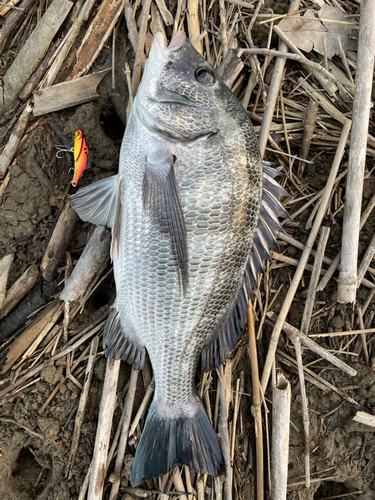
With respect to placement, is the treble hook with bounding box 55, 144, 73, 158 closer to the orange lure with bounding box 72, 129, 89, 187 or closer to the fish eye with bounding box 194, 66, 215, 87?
the orange lure with bounding box 72, 129, 89, 187

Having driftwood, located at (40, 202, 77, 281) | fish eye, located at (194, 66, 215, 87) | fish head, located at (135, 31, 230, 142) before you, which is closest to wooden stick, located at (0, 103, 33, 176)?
driftwood, located at (40, 202, 77, 281)

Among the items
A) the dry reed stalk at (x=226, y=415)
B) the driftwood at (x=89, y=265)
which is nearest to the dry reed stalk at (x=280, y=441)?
the dry reed stalk at (x=226, y=415)

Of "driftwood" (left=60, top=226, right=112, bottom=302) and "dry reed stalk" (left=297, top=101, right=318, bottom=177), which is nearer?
"driftwood" (left=60, top=226, right=112, bottom=302)

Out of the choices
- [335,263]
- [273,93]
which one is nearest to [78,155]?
[273,93]

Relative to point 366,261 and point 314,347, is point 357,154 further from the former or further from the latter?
A: point 314,347

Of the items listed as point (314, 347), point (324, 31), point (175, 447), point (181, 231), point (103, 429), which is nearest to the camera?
point (181, 231)

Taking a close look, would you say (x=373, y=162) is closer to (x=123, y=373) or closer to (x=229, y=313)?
(x=229, y=313)

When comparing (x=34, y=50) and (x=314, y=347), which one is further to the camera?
(x=314, y=347)
